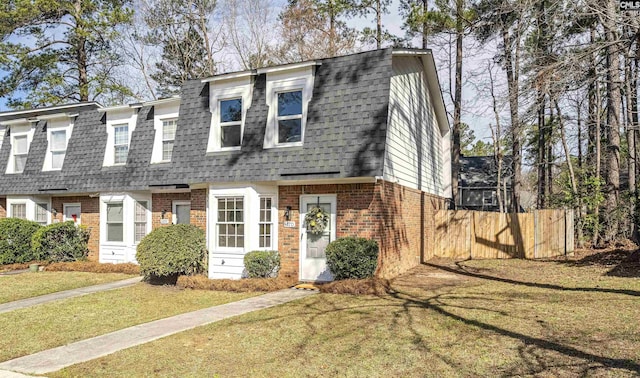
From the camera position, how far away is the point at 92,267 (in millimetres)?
14984

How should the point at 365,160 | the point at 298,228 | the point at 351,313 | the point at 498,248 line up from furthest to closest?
the point at 498,248, the point at 298,228, the point at 365,160, the point at 351,313

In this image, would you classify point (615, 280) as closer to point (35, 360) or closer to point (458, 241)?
point (458, 241)

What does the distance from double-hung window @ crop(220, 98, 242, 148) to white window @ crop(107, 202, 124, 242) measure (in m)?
5.56

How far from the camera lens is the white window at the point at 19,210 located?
18.1 m

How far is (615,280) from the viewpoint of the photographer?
11.1 m

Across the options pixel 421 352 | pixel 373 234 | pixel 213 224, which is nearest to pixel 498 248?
pixel 373 234

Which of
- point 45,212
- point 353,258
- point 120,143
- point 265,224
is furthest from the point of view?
point 45,212

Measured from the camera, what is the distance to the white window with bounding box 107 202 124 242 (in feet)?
51.8

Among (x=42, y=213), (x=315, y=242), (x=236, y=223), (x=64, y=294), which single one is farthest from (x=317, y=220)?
(x=42, y=213)

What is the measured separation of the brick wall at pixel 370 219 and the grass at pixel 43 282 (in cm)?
568

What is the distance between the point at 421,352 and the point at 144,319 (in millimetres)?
5221

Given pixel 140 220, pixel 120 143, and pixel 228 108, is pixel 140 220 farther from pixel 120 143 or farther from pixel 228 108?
pixel 228 108

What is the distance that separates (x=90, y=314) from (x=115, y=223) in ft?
24.9

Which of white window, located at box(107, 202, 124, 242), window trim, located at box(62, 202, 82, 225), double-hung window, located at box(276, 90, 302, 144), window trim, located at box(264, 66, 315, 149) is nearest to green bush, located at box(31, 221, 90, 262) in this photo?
window trim, located at box(62, 202, 82, 225)
